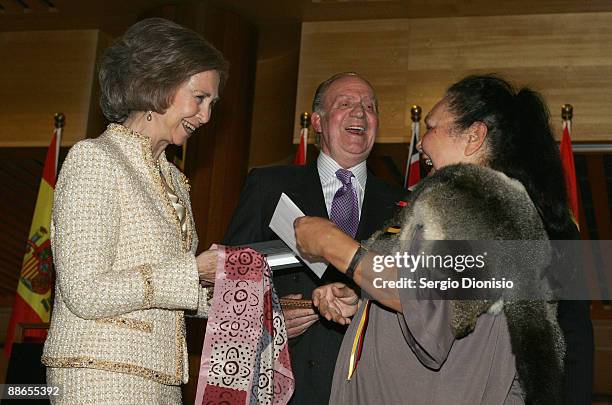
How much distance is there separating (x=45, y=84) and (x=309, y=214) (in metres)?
4.58

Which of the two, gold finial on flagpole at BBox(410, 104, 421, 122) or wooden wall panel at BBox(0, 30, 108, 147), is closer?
gold finial on flagpole at BBox(410, 104, 421, 122)

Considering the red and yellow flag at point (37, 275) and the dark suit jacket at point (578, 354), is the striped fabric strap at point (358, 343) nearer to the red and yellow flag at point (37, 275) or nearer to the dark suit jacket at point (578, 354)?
the dark suit jacket at point (578, 354)

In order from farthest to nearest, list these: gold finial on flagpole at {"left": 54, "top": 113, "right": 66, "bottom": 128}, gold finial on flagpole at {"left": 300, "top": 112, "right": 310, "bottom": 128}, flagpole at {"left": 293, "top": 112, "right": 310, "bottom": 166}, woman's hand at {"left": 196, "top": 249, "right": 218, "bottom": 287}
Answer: gold finial on flagpole at {"left": 54, "top": 113, "right": 66, "bottom": 128} → gold finial on flagpole at {"left": 300, "top": 112, "right": 310, "bottom": 128} → flagpole at {"left": 293, "top": 112, "right": 310, "bottom": 166} → woman's hand at {"left": 196, "top": 249, "right": 218, "bottom": 287}

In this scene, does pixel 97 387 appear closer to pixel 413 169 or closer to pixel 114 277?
pixel 114 277

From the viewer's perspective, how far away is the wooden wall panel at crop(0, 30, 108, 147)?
766 cm

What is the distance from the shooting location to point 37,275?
657cm

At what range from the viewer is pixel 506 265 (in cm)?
247

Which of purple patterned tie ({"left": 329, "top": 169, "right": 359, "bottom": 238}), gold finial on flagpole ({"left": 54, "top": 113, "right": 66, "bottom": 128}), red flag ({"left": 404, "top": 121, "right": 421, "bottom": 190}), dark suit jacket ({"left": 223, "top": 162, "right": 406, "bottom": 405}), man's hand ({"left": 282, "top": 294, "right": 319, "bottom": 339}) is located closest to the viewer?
man's hand ({"left": 282, "top": 294, "right": 319, "bottom": 339})

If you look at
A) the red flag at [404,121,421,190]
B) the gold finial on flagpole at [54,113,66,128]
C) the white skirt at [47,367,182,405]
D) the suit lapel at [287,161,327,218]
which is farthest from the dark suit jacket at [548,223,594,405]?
the gold finial on flagpole at [54,113,66,128]

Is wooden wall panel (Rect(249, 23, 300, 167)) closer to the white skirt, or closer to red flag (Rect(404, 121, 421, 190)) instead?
red flag (Rect(404, 121, 421, 190))

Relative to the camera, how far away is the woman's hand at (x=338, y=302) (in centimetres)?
297

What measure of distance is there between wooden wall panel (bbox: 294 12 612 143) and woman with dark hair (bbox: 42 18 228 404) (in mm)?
4045

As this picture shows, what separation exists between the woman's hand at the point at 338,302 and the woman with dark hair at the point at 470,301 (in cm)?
21

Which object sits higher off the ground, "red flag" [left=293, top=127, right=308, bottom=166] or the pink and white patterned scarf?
"red flag" [left=293, top=127, right=308, bottom=166]
